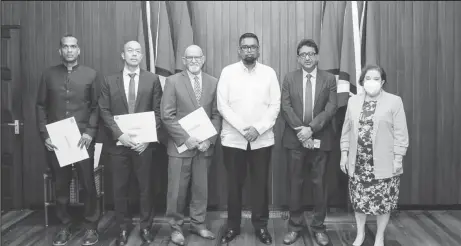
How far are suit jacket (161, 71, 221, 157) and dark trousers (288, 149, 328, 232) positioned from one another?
64cm

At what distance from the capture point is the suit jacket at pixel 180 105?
12.2 feet

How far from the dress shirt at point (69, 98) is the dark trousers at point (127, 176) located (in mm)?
298

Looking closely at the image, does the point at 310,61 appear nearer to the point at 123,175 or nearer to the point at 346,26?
the point at 346,26

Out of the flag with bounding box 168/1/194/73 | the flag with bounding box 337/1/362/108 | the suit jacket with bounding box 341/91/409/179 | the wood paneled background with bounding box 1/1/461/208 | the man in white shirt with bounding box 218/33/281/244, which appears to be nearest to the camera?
the suit jacket with bounding box 341/91/409/179

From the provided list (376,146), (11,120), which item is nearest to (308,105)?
(376,146)

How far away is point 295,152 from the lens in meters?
3.77

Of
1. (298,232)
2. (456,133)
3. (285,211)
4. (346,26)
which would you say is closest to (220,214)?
(285,211)

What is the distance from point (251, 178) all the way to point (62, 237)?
4.92 ft

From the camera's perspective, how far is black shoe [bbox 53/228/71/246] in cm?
375

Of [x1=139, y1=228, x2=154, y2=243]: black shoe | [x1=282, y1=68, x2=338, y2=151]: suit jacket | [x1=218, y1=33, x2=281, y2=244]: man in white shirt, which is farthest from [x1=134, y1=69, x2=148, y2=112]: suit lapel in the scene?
[x1=282, y1=68, x2=338, y2=151]: suit jacket

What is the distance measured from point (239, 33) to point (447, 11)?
75.0 inches

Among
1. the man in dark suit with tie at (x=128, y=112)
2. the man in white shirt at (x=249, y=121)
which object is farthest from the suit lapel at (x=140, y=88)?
the man in white shirt at (x=249, y=121)

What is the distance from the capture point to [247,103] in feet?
12.1

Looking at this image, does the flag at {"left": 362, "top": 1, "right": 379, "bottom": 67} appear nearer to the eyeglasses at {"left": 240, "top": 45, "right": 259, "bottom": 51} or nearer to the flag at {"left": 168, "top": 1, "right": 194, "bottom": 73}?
the eyeglasses at {"left": 240, "top": 45, "right": 259, "bottom": 51}
